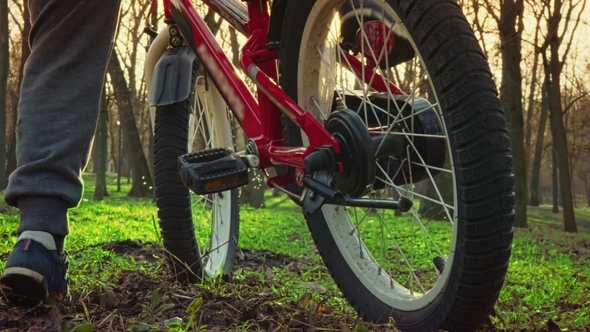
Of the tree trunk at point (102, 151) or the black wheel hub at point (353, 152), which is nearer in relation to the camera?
the black wheel hub at point (353, 152)

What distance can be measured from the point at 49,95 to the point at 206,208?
148cm

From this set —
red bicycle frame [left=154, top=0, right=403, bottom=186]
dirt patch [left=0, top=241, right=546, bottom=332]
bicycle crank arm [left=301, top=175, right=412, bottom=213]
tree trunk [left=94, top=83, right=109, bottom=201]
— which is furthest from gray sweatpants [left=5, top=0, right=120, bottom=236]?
tree trunk [left=94, top=83, right=109, bottom=201]

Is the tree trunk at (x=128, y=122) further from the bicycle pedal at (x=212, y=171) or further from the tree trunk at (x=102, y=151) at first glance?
the bicycle pedal at (x=212, y=171)

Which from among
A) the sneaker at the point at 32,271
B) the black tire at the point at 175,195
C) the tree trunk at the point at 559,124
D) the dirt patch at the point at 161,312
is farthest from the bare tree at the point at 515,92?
the sneaker at the point at 32,271

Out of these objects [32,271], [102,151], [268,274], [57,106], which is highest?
[102,151]

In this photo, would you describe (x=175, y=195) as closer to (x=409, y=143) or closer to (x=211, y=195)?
(x=211, y=195)

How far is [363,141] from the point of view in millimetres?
1600

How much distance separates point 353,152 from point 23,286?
90 cm

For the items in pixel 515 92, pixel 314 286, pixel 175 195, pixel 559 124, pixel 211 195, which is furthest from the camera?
pixel 559 124

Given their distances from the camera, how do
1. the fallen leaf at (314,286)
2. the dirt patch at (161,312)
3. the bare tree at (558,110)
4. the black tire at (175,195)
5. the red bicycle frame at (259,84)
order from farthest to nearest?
the bare tree at (558,110), the fallen leaf at (314,286), the black tire at (175,195), the red bicycle frame at (259,84), the dirt patch at (161,312)

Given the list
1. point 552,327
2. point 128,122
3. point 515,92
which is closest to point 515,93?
point 515,92

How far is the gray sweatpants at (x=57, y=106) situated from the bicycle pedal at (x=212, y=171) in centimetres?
33

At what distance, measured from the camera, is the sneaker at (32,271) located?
1.43 m

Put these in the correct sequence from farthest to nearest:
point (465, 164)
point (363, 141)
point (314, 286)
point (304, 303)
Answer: point (314, 286)
point (304, 303)
point (363, 141)
point (465, 164)
